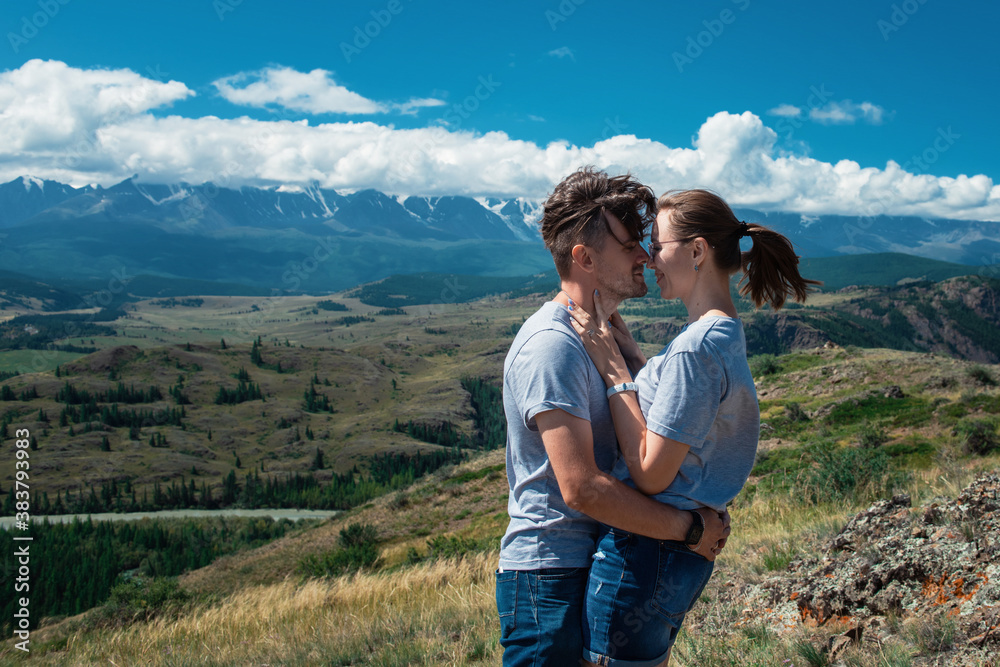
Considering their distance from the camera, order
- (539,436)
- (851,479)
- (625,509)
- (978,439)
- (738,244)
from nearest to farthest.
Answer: (625,509)
(539,436)
(738,244)
(851,479)
(978,439)

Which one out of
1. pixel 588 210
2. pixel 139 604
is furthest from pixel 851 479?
pixel 139 604

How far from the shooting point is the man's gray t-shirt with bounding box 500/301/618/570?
2889mm

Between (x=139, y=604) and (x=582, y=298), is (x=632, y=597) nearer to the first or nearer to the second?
(x=582, y=298)

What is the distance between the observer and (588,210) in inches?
125

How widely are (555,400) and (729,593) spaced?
5269 millimetres

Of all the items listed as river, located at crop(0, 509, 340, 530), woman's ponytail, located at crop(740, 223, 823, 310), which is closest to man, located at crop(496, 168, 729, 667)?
woman's ponytail, located at crop(740, 223, 823, 310)

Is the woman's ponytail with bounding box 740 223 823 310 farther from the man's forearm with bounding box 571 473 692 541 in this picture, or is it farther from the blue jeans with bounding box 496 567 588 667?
the blue jeans with bounding box 496 567 588 667

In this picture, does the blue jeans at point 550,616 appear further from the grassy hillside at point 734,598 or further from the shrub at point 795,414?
the shrub at point 795,414

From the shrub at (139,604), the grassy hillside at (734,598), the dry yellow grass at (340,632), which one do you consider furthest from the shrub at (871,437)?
the shrub at (139,604)

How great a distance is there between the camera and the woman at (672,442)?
2861 mm

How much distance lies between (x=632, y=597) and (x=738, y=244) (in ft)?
6.55

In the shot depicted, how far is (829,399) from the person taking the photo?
90.8 feet

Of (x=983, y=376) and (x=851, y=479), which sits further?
(x=983, y=376)

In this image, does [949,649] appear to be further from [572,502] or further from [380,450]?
[380,450]
